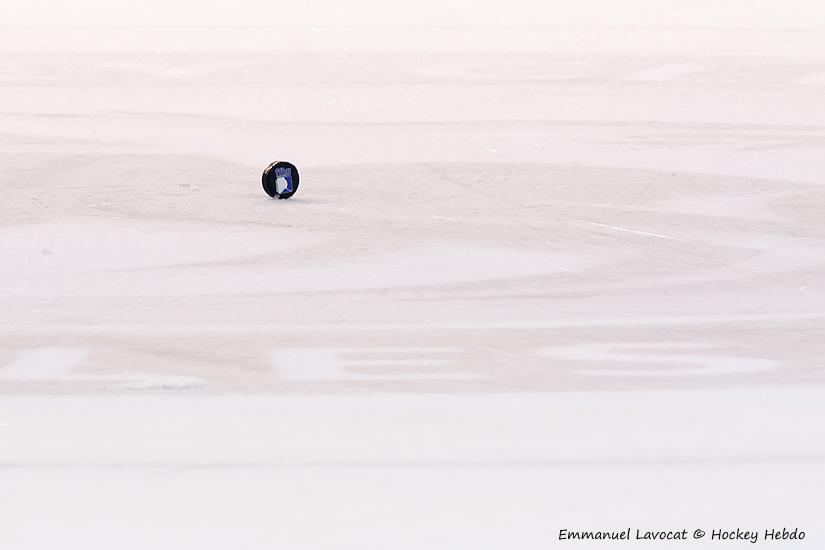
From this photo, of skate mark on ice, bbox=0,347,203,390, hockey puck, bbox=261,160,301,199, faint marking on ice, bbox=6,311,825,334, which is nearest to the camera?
skate mark on ice, bbox=0,347,203,390

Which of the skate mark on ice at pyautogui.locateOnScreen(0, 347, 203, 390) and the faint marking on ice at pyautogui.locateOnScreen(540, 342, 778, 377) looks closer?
the skate mark on ice at pyautogui.locateOnScreen(0, 347, 203, 390)

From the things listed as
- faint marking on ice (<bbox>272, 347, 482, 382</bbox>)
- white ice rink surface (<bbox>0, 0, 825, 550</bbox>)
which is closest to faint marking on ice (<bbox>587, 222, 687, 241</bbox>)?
white ice rink surface (<bbox>0, 0, 825, 550</bbox>)

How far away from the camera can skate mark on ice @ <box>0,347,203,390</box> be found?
4.62 meters

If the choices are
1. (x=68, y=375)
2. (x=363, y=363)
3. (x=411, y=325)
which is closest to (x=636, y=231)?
(x=411, y=325)

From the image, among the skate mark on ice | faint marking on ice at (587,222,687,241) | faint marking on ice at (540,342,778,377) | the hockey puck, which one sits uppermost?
the hockey puck

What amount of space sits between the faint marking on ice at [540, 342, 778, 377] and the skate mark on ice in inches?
52.0

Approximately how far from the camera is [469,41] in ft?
63.1

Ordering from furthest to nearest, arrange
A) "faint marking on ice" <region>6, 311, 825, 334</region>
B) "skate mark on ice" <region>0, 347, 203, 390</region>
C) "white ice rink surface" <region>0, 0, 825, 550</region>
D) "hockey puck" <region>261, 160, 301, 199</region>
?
"hockey puck" <region>261, 160, 301, 199</region> < "faint marking on ice" <region>6, 311, 825, 334</region> < "skate mark on ice" <region>0, 347, 203, 390</region> < "white ice rink surface" <region>0, 0, 825, 550</region>

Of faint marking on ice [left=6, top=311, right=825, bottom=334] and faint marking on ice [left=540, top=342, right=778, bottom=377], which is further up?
faint marking on ice [left=6, top=311, right=825, bottom=334]

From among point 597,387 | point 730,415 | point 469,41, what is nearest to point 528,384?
point 597,387

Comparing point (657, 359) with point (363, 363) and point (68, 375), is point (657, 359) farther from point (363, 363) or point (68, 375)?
point (68, 375)

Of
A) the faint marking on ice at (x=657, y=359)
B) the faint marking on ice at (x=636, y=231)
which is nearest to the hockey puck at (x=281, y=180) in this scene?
the faint marking on ice at (x=636, y=231)

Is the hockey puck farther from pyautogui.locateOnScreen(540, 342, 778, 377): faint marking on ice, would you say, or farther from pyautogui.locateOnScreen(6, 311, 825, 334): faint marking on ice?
pyautogui.locateOnScreen(540, 342, 778, 377): faint marking on ice

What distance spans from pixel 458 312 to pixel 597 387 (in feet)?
3.76
